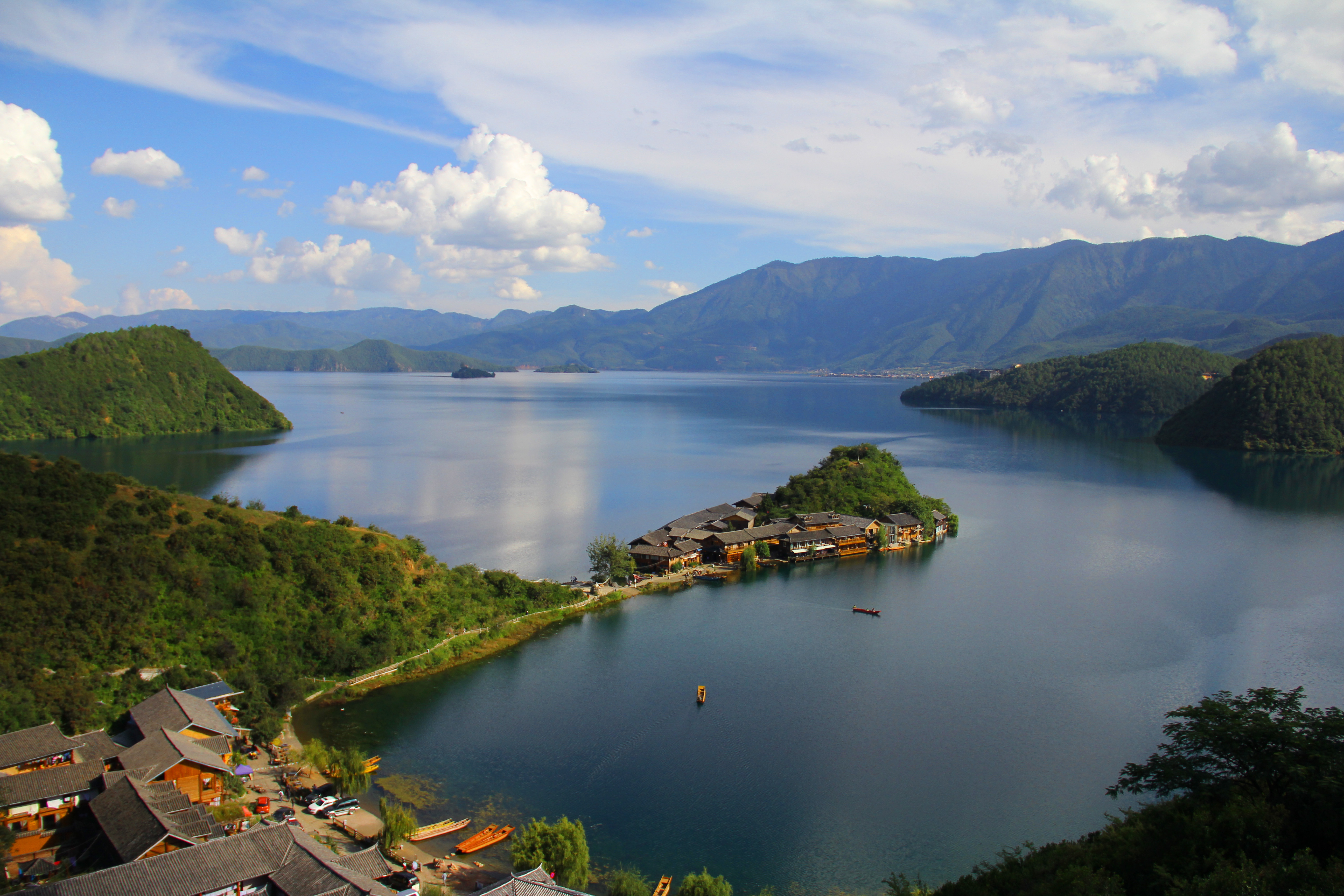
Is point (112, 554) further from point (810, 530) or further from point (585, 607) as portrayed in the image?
point (810, 530)

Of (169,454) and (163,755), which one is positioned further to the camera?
(169,454)

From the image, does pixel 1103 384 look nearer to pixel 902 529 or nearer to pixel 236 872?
pixel 902 529

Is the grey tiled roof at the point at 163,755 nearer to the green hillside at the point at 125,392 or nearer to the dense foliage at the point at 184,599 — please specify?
the dense foliage at the point at 184,599

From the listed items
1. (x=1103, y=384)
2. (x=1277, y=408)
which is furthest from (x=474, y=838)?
(x=1103, y=384)

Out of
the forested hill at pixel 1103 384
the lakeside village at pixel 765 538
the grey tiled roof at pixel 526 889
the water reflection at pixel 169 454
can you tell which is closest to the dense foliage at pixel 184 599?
the grey tiled roof at pixel 526 889

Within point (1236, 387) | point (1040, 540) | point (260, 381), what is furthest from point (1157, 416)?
point (260, 381)

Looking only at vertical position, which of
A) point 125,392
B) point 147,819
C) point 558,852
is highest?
point 125,392

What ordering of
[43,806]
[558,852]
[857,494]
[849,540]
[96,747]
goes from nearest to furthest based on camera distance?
[558,852] → [43,806] → [96,747] → [849,540] → [857,494]
